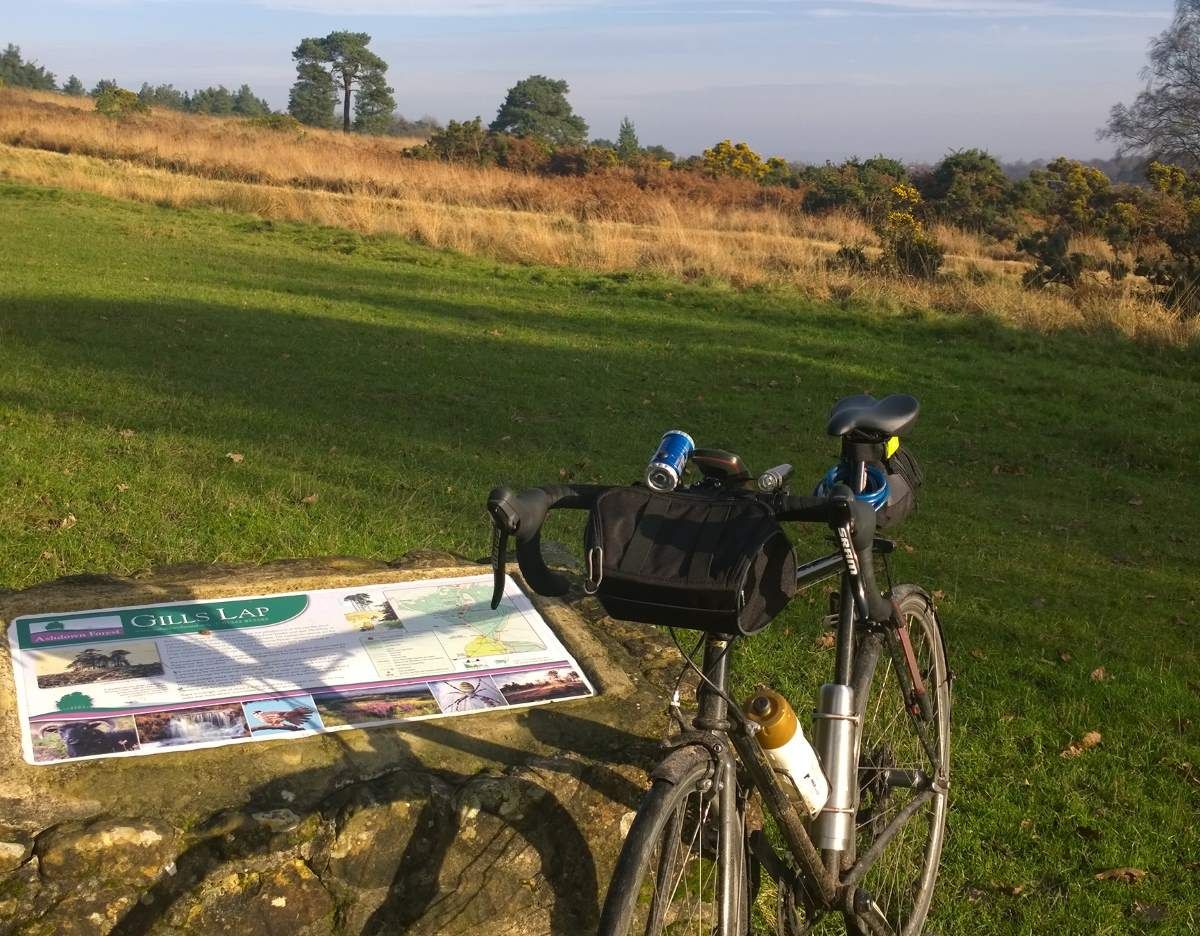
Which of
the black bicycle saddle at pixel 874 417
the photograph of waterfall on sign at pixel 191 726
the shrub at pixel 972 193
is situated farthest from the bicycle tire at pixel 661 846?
the shrub at pixel 972 193

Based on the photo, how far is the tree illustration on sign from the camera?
10.9ft

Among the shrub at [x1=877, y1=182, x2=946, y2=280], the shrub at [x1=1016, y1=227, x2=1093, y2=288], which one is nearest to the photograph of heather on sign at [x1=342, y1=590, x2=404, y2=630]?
the shrub at [x1=877, y1=182, x2=946, y2=280]

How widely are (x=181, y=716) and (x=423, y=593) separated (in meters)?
1.06

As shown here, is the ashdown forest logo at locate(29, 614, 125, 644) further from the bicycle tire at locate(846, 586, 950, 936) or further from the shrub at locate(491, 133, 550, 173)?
the shrub at locate(491, 133, 550, 173)

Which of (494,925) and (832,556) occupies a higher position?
(832,556)

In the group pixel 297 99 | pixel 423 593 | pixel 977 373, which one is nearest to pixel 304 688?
pixel 423 593

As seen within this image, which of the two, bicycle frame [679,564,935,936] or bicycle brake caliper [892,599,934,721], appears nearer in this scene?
bicycle frame [679,564,935,936]

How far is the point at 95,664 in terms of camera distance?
354 centimetres

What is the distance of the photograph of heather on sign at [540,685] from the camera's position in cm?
367

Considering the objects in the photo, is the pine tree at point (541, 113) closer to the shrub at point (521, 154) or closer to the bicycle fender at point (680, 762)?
the shrub at point (521, 154)

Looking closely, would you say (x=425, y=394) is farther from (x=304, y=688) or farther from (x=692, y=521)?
(x=692, y=521)

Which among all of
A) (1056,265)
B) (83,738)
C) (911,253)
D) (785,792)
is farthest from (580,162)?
(785,792)

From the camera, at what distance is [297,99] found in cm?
7531

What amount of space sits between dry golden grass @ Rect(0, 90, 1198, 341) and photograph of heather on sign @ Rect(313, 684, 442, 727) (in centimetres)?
1423
